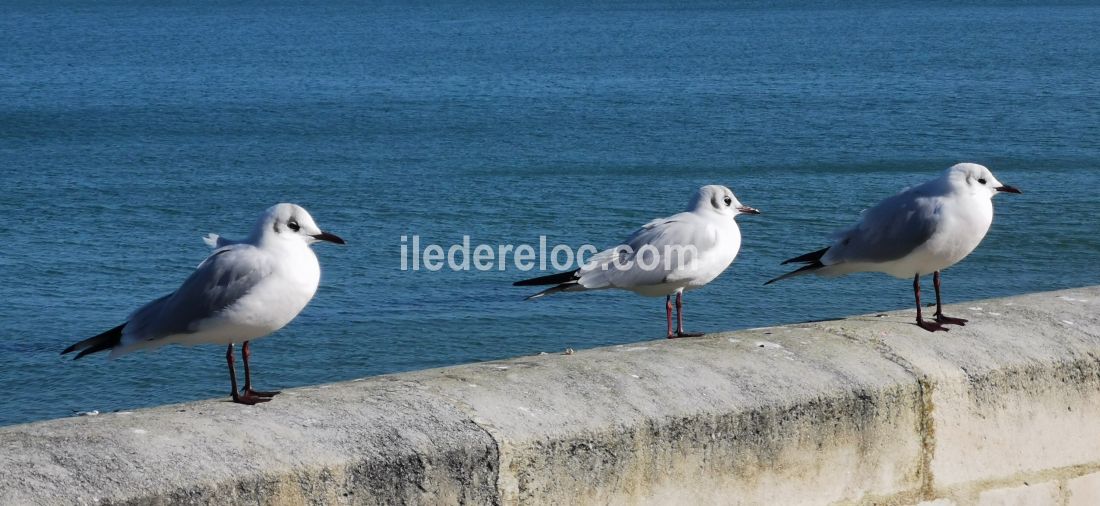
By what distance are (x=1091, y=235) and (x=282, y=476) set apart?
15.1 metres

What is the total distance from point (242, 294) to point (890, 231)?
7.66 feet

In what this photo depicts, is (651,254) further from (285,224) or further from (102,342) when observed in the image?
(102,342)

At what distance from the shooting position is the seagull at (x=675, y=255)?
19.6 ft

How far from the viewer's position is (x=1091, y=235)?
53.8 ft

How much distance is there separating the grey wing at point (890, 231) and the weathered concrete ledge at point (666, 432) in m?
0.81

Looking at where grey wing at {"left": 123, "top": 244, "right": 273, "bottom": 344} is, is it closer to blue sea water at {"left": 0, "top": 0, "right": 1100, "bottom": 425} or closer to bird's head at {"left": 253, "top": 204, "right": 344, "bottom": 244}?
bird's head at {"left": 253, "top": 204, "right": 344, "bottom": 244}

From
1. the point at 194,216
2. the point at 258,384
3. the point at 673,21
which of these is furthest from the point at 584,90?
the point at 673,21

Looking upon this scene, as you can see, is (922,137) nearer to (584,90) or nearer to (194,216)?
(584,90)

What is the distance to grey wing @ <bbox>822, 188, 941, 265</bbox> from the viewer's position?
5.00 metres

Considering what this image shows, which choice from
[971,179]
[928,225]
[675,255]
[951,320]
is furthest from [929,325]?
[675,255]

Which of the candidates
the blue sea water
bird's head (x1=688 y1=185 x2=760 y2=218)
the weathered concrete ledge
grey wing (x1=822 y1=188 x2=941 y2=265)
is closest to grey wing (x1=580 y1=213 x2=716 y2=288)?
bird's head (x1=688 y1=185 x2=760 y2=218)

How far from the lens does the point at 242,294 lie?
4.12 metres

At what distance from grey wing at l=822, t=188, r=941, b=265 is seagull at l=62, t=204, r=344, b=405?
201 centimetres

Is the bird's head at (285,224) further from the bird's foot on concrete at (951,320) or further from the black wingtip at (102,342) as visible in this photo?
the bird's foot on concrete at (951,320)
